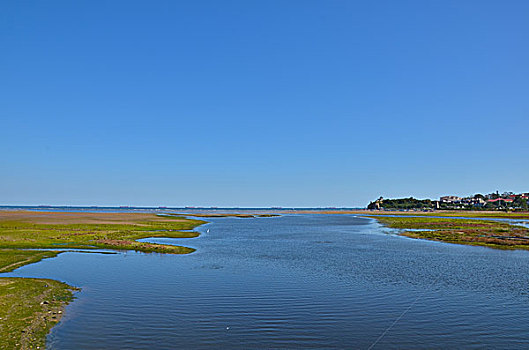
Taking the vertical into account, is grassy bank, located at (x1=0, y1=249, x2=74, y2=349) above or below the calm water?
above

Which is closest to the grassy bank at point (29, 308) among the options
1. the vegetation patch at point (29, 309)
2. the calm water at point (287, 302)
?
the vegetation patch at point (29, 309)

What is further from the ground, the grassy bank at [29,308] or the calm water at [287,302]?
the grassy bank at [29,308]

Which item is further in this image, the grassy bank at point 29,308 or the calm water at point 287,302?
the calm water at point 287,302

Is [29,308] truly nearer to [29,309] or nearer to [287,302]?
[29,309]

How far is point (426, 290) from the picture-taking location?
29.7 m

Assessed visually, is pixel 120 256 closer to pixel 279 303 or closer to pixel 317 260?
pixel 317 260

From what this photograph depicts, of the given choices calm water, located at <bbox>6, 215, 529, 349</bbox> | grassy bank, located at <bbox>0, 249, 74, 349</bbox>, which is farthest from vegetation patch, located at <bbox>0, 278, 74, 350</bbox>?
calm water, located at <bbox>6, 215, 529, 349</bbox>

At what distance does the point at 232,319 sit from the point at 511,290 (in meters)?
22.0

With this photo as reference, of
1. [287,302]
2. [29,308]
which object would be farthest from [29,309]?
[287,302]

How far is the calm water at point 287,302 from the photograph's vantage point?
62.0 feet

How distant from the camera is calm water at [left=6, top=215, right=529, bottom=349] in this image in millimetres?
18906

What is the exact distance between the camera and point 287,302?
25.6m

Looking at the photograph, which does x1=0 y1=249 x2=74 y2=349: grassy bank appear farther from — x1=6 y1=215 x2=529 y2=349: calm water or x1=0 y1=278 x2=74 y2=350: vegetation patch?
x1=6 y1=215 x2=529 y2=349: calm water

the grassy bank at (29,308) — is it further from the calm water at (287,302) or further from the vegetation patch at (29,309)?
the calm water at (287,302)
